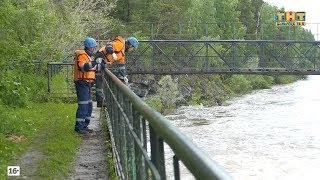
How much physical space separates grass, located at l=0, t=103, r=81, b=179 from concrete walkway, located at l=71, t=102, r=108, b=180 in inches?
5.4

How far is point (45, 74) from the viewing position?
70.8 ft

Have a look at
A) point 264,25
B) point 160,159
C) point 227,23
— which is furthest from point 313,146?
point 264,25

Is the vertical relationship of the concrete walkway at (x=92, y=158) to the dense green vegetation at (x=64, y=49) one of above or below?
below

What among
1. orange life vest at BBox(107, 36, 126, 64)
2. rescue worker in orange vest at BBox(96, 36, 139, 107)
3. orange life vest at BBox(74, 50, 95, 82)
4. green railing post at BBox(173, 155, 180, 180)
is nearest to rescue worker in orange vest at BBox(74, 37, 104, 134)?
orange life vest at BBox(74, 50, 95, 82)

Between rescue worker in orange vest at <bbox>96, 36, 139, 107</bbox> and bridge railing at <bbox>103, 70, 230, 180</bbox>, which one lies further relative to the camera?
rescue worker in orange vest at <bbox>96, 36, 139, 107</bbox>

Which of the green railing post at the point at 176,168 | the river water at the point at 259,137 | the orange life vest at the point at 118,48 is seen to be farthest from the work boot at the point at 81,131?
the green railing post at the point at 176,168

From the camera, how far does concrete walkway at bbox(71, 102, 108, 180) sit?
7.47 metres

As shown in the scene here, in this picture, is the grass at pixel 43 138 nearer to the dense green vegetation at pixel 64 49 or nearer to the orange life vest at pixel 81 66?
the dense green vegetation at pixel 64 49

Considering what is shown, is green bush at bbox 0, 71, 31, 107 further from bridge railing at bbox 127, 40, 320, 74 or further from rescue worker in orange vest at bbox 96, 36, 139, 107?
bridge railing at bbox 127, 40, 320, 74

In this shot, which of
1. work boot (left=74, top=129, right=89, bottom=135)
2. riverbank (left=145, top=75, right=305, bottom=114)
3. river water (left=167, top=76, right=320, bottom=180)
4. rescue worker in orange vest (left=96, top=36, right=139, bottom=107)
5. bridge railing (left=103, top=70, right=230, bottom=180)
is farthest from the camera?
riverbank (left=145, top=75, right=305, bottom=114)

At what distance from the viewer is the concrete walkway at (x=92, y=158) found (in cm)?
747

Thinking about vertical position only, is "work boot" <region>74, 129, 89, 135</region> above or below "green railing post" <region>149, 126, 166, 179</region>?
below

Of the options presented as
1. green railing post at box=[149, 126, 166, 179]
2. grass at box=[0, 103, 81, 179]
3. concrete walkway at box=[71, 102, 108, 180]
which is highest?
green railing post at box=[149, 126, 166, 179]

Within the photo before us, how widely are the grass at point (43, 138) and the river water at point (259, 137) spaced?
3.82 metres
